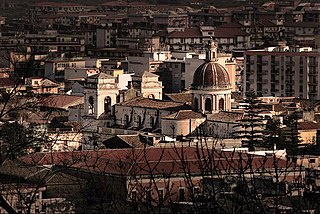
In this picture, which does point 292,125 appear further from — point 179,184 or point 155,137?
point 179,184

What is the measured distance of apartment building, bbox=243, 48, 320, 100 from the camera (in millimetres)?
50281

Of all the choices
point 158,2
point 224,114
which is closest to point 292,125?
point 224,114

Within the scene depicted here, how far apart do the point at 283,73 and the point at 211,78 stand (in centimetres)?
1522

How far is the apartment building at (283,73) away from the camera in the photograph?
165 ft

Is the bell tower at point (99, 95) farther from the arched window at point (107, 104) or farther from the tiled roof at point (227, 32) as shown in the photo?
the tiled roof at point (227, 32)

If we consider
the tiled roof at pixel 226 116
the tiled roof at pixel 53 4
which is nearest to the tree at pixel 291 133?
the tiled roof at pixel 226 116

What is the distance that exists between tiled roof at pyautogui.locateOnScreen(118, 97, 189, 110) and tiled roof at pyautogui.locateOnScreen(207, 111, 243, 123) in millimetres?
1529

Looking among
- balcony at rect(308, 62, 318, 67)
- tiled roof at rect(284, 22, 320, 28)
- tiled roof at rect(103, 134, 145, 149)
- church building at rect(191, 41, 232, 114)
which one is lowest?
tiled roof at rect(103, 134, 145, 149)

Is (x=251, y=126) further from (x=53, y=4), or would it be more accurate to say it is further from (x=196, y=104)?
(x=53, y=4)

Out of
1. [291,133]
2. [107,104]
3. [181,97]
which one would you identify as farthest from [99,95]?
[291,133]

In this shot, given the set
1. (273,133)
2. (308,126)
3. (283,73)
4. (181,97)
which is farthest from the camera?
→ (283,73)

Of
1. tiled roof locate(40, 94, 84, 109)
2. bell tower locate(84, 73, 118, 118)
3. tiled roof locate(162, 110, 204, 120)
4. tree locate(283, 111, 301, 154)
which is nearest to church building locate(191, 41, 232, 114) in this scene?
tiled roof locate(162, 110, 204, 120)

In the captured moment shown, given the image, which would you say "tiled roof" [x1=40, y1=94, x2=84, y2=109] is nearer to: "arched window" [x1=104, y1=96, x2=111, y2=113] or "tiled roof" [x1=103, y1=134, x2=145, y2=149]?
"arched window" [x1=104, y1=96, x2=111, y2=113]

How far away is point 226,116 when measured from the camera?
34.9 meters
